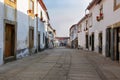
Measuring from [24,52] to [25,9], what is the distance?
131 inches

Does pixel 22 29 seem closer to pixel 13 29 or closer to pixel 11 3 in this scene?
pixel 13 29

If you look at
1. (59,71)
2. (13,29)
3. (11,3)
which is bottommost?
(59,71)

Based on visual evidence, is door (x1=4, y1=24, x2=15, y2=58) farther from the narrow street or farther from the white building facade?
the narrow street

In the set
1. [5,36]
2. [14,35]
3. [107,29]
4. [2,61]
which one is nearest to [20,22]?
[14,35]

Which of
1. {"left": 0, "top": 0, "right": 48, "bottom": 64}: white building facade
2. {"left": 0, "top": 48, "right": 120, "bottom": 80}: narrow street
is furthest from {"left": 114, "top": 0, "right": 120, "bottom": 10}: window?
{"left": 0, "top": 0, "right": 48, "bottom": 64}: white building facade

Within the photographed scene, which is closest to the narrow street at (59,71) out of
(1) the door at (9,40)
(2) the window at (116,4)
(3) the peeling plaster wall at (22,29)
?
(1) the door at (9,40)

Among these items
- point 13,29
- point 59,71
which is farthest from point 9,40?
point 59,71

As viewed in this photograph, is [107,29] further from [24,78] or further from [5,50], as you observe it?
[24,78]

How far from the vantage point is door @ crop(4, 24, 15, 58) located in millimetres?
16681

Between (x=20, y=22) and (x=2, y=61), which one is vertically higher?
(x=20, y=22)

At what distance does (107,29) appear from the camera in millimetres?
22094

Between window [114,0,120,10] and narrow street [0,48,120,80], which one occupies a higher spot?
window [114,0,120,10]

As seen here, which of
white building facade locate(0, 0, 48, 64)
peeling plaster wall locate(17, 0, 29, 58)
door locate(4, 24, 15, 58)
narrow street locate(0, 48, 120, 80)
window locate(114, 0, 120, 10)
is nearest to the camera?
narrow street locate(0, 48, 120, 80)

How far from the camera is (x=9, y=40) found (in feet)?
56.9
